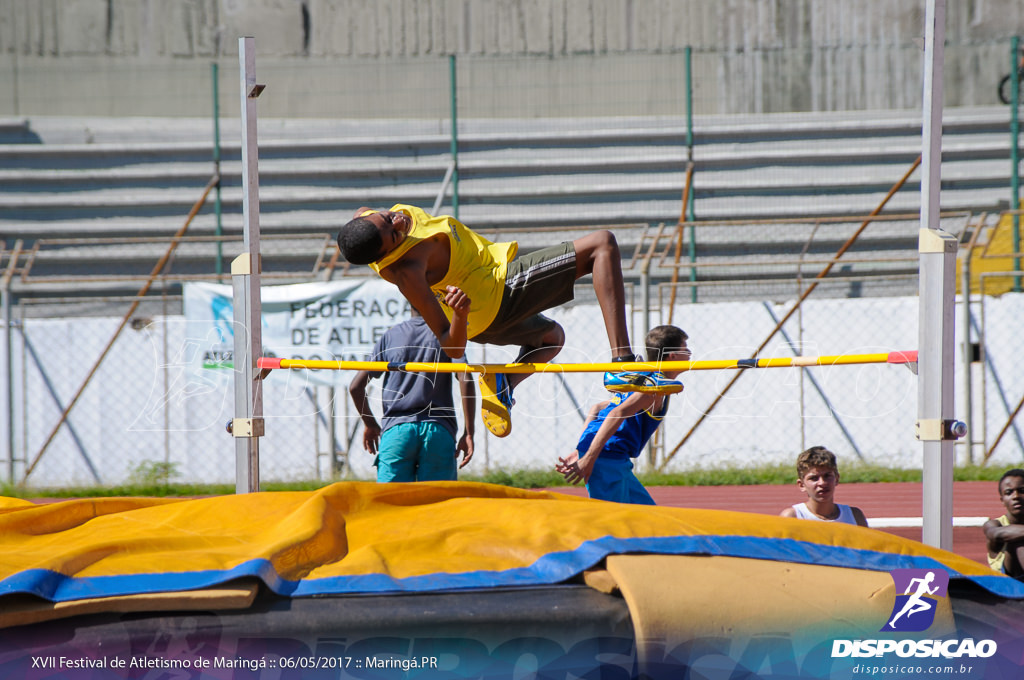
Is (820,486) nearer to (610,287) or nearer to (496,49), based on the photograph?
(610,287)

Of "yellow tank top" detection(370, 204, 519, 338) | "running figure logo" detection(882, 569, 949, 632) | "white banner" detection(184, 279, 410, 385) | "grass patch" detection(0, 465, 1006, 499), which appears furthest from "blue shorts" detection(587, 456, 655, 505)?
"white banner" detection(184, 279, 410, 385)

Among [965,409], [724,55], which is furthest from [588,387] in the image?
[724,55]

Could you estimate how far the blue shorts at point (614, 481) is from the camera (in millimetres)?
4027

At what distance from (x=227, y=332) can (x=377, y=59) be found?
577 cm

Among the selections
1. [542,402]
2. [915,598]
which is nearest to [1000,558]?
[915,598]

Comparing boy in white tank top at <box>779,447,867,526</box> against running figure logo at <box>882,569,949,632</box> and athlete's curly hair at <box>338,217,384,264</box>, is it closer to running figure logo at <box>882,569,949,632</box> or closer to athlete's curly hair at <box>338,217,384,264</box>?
running figure logo at <box>882,569,949,632</box>

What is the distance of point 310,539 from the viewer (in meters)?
2.69

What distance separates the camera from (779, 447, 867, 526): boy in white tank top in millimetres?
3658

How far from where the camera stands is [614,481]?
13.3 ft

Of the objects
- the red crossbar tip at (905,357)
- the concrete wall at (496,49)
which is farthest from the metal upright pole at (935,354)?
the concrete wall at (496,49)

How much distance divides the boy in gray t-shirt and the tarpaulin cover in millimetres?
935

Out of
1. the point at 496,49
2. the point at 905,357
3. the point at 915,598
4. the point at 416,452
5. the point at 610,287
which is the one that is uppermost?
the point at 496,49

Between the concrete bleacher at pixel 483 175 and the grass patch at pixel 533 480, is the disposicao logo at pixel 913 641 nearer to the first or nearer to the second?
the grass patch at pixel 533 480

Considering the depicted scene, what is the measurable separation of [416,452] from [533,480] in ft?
12.4
